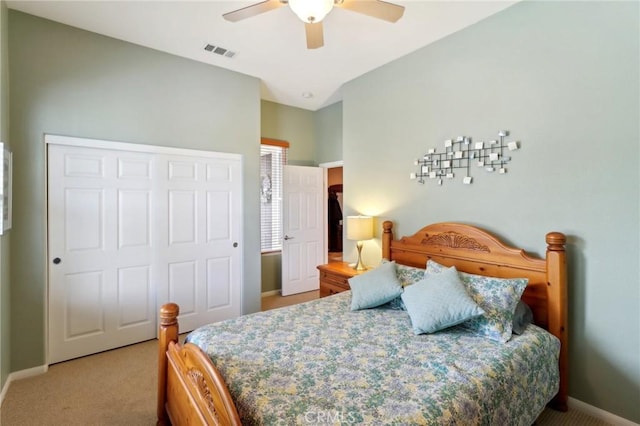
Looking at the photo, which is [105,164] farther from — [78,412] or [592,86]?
[592,86]

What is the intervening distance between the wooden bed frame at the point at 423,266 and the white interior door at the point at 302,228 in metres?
1.82

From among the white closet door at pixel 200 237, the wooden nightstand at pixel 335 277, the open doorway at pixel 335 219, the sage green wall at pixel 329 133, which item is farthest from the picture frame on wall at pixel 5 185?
the open doorway at pixel 335 219

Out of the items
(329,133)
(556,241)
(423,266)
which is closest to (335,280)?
(423,266)

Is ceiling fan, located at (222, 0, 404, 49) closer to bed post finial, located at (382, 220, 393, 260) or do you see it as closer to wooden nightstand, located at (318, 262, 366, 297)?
bed post finial, located at (382, 220, 393, 260)

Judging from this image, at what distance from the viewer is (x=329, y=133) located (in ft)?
15.9

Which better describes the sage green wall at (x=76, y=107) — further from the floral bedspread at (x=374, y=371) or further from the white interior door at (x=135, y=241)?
the floral bedspread at (x=374, y=371)

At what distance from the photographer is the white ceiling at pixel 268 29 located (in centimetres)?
245

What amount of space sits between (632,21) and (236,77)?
134 inches

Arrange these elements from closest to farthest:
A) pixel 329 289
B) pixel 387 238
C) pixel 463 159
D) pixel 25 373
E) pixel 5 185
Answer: pixel 5 185
pixel 25 373
pixel 463 159
pixel 387 238
pixel 329 289

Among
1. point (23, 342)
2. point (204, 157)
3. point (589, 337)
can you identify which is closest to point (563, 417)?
point (589, 337)

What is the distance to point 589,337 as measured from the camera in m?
2.10

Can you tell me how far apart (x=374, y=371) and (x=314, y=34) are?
6.70ft

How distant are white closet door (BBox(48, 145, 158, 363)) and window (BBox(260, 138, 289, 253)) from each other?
1740 millimetres

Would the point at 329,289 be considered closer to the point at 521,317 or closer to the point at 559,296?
the point at 521,317
